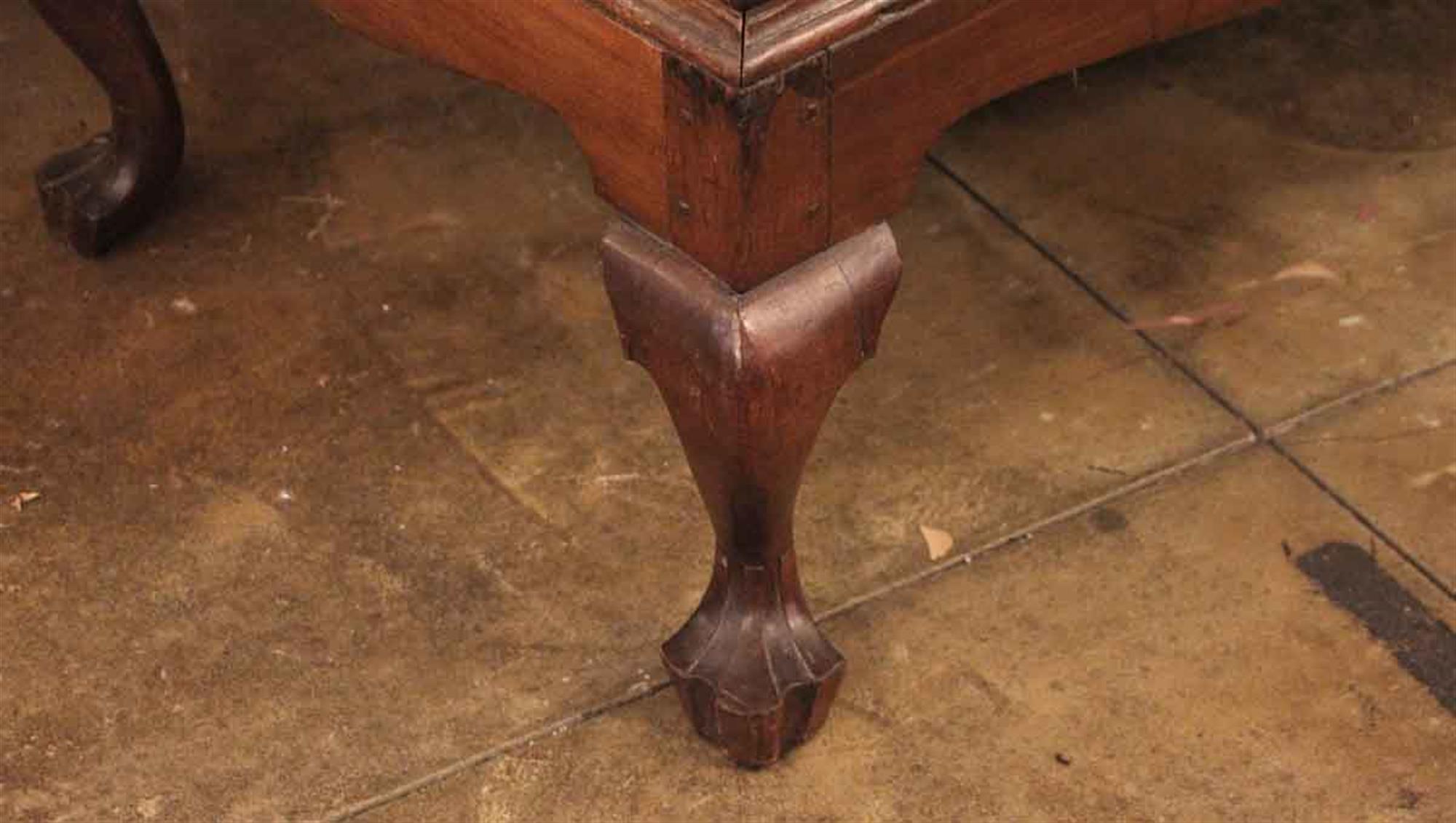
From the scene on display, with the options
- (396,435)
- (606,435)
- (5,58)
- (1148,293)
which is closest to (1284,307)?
(1148,293)

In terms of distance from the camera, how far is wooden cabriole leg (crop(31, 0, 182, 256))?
2.08 m

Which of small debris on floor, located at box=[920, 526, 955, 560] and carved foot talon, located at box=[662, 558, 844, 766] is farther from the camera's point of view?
small debris on floor, located at box=[920, 526, 955, 560]

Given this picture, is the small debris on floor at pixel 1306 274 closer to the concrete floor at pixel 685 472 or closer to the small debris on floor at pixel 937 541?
the concrete floor at pixel 685 472

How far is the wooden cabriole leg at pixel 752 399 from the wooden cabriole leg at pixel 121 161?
2.33ft

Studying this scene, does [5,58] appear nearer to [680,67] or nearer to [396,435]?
[396,435]

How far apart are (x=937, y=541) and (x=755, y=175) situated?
1.84 feet

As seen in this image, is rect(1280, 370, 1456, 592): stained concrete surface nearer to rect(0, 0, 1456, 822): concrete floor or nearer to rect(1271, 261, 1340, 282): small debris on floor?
rect(0, 0, 1456, 822): concrete floor

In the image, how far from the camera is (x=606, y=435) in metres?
1.98

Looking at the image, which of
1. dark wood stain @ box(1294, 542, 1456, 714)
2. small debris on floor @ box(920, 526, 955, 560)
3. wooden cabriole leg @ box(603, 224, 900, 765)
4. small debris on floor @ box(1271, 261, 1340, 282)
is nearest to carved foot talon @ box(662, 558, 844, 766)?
wooden cabriole leg @ box(603, 224, 900, 765)

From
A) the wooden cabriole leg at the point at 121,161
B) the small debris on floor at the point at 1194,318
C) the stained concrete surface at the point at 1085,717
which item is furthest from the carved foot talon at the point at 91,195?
the small debris on floor at the point at 1194,318

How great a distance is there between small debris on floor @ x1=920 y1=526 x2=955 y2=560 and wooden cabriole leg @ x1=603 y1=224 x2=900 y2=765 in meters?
0.22

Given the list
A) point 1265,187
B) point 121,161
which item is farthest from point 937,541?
point 121,161

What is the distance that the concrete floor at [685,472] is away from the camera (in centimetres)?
171

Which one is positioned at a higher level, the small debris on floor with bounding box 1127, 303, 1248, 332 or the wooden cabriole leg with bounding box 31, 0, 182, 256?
the wooden cabriole leg with bounding box 31, 0, 182, 256
